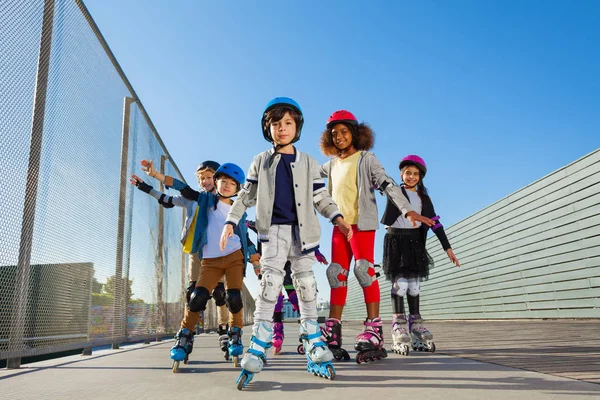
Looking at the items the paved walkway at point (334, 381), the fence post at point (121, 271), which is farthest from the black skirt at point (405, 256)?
the fence post at point (121, 271)

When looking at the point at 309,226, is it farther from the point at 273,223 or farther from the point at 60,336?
the point at 60,336

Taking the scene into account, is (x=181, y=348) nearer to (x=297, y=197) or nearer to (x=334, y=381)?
(x=334, y=381)

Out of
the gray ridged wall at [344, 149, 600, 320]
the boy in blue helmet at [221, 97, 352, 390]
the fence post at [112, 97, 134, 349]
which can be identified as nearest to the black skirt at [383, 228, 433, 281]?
the boy in blue helmet at [221, 97, 352, 390]

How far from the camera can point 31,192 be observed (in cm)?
284

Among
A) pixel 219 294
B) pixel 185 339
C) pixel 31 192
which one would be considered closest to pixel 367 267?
pixel 185 339

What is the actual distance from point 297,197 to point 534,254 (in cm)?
1284

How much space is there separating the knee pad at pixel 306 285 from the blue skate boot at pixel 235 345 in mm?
887

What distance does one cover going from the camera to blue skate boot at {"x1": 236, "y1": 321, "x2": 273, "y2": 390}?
6.50ft

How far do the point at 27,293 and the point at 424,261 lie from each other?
3104mm

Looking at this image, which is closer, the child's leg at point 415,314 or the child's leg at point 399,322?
the child's leg at point 399,322

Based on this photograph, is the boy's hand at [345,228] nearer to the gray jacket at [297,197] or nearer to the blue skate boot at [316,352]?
the gray jacket at [297,197]

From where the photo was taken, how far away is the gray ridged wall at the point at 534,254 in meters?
10.2

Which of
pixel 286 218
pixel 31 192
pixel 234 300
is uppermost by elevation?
pixel 31 192

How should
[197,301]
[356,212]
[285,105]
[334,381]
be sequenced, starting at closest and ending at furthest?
[334,381] < [285,105] < [197,301] < [356,212]
